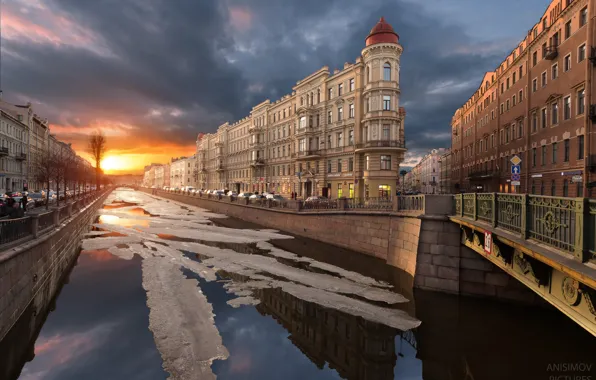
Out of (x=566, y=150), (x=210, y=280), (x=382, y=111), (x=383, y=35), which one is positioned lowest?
(x=210, y=280)

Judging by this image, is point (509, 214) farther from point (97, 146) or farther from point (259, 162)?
point (97, 146)

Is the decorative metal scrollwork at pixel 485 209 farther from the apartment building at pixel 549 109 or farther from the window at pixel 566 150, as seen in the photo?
the window at pixel 566 150

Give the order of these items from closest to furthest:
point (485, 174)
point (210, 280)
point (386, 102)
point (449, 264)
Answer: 1. point (449, 264)
2. point (210, 280)
3. point (386, 102)
4. point (485, 174)

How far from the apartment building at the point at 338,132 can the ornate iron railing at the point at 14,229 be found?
109 feet

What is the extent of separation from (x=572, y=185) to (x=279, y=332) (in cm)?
2785

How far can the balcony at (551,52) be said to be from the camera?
92.5 feet

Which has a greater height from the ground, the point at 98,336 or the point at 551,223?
the point at 551,223

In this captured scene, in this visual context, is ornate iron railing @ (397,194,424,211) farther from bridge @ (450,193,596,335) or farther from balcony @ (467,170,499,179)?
balcony @ (467,170,499,179)

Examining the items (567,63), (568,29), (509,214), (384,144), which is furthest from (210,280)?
(568,29)

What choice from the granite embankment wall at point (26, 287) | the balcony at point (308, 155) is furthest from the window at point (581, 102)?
the granite embankment wall at point (26, 287)

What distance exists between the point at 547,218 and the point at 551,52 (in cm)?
3006

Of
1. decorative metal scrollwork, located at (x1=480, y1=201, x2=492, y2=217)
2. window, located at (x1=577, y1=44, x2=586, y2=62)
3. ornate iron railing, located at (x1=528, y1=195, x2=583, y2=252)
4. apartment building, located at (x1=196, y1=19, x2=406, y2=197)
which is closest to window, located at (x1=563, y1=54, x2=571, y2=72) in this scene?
window, located at (x1=577, y1=44, x2=586, y2=62)

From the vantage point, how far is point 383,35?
38.0 meters

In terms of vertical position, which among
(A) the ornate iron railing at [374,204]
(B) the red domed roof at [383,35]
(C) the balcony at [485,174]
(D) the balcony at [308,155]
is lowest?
(A) the ornate iron railing at [374,204]
